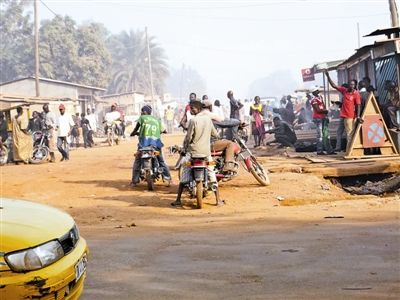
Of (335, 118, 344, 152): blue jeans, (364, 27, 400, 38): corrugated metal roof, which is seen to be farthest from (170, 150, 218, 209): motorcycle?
(364, 27, 400, 38): corrugated metal roof

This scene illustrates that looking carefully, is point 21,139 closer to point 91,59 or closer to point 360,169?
point 360,169

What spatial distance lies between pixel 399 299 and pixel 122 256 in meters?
2.81

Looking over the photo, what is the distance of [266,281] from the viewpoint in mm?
4938

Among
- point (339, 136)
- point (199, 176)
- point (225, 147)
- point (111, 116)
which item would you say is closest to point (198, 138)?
point (199, 176)

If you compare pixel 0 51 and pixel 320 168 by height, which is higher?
pixel 0 51

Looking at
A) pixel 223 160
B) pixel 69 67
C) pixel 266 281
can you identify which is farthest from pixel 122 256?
pixel 69 67

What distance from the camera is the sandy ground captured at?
4.80 m

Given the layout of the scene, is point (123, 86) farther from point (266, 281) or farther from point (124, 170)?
point (266, 281)

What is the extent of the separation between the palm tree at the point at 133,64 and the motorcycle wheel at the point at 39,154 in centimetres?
5284

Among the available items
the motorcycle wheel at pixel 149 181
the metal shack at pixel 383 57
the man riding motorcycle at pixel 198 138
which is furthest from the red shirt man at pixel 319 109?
the man riding motorcycle at pixel 198 138

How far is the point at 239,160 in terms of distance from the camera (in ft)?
35.1

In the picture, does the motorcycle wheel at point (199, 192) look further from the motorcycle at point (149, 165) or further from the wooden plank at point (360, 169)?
the wooden plank at point (360, 169)

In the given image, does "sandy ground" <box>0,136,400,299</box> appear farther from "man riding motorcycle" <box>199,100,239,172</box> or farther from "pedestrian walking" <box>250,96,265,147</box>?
"pedestrian walking" <box>250,96,265,147</box>

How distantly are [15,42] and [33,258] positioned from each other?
58.6m
